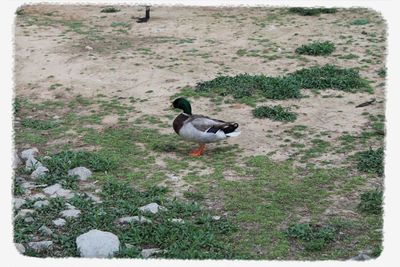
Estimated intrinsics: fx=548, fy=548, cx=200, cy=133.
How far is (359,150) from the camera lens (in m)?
6.36

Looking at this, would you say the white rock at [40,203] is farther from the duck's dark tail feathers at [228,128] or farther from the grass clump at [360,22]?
the grass clump at [360,22]

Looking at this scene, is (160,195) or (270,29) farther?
(270,29)

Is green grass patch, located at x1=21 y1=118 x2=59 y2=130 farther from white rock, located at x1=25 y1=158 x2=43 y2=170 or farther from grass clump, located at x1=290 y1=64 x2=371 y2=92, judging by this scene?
grass clump, located at x1=290 y1=64 x2=371 y2=92

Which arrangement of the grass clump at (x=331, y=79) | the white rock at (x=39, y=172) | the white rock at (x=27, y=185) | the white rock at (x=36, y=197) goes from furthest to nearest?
the grass clump at (x=331, y=79) < the white rock at (x=39, y=172) < the white rock at (x=27, y=185) < the white rock at (x=36, y=197)

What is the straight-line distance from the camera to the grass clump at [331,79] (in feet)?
28.3

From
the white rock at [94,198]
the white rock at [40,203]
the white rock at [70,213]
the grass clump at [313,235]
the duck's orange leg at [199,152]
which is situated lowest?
the duck's orange leg at [199,152]

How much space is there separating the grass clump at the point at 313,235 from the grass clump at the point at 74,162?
232cm

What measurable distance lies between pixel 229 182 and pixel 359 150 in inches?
70.4

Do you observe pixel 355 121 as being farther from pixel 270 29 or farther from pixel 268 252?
pixel 270 29

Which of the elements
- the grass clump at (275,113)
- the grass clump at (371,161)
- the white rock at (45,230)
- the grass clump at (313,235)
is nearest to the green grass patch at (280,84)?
the grass clump at (275,113)

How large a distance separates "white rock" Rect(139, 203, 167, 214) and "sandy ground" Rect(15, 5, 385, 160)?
1.97 meters

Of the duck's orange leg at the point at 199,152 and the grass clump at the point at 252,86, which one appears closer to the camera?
the duck's orange leg at the point at 199,152

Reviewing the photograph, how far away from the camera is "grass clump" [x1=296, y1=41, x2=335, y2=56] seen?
33.9 ft

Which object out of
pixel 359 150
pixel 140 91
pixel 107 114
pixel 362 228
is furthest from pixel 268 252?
pixel 140 91
